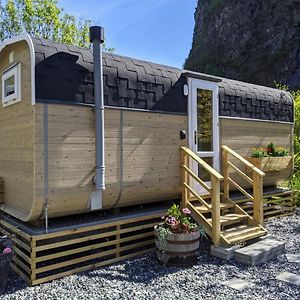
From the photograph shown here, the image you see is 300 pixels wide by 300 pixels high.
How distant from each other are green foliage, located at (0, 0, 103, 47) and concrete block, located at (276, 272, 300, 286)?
541 inches

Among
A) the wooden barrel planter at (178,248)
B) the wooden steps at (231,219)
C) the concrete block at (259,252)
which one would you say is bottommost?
the concrete block at (259,252)

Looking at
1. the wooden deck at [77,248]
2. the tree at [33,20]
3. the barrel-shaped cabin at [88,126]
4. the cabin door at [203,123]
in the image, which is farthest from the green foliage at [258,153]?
the tree at [33,20]

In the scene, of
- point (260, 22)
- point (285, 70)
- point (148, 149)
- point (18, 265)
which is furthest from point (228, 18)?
point (18, 265)

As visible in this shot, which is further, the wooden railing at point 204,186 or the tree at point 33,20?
the tree at point 33,20

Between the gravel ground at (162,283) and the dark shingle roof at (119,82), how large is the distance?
221 cm

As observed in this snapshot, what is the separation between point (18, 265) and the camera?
14.6 feet

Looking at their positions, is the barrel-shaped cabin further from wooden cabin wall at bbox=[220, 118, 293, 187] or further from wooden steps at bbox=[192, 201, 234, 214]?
wooden steps at bbox=[192, 201, 234, 214]

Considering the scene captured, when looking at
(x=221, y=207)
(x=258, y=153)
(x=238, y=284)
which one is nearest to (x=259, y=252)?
(x=238, y=284)

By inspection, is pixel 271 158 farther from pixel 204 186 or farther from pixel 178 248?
pixel 178 248

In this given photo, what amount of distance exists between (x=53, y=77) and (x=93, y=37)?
2.62 feet

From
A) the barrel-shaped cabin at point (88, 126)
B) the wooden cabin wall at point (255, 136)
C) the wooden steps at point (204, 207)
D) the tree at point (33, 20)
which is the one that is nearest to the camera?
the barrel-shaped cabin at point (88, 126)

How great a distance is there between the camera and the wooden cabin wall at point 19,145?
14.1 ft

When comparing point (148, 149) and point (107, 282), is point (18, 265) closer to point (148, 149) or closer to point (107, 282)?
point (107, 282)

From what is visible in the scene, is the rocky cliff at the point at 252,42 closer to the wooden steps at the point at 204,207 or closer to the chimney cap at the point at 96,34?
the wooden steps at the point at 204,207
